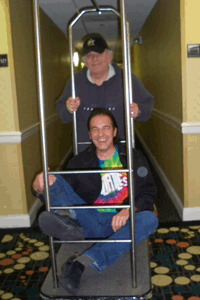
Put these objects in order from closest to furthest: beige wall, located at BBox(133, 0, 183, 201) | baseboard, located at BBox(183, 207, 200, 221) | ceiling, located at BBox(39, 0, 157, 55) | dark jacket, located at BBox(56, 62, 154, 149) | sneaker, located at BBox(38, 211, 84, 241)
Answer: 1. sneaker, located at BBox(38, 211, 84, 241)
2. dark jacket, located at BBox(56, 62, 154, 149)
3. baseboard, located at BBox(183, 207, 200, 221)
4. beige wall, located at BBox(133, 0, 183, 201)
5. ceiling, located at BBox(39, 0, 157, 55)

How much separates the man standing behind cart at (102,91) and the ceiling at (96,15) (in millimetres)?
1141

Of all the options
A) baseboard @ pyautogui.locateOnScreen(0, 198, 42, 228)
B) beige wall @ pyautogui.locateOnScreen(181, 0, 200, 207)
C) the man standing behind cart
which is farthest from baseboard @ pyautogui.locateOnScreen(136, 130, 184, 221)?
baseboard @ pyautogui.locateOnScreen(0, 198, 42, 228)

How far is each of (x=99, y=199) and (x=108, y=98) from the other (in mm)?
847

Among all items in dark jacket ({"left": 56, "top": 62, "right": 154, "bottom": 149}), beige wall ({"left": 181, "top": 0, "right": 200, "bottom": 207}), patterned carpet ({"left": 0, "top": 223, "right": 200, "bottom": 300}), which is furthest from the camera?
beige wall ({"left": 181, "top": 0, "right": 200, "bottom": 207})

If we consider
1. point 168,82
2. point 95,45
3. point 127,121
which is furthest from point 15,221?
point 168,82

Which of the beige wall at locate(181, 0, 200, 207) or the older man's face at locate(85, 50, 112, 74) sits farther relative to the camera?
the beige wall at locate(181, 0, 200, 207)

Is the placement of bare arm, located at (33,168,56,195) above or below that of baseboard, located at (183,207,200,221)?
above

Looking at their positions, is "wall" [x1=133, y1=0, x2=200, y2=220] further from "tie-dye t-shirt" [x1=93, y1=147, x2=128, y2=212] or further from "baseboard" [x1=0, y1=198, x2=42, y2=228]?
"baseboard" [x1=0, y1=198, x2=42, y2=228]

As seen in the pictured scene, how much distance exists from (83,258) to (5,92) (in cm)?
168

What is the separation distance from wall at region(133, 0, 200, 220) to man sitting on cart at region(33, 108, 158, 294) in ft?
3.11

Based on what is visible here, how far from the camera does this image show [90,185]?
209 centimetres

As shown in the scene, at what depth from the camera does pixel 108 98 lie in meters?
2.51

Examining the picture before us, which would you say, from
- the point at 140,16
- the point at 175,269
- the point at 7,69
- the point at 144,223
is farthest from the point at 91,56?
the point at 140,16

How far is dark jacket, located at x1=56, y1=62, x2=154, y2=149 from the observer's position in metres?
2.51
